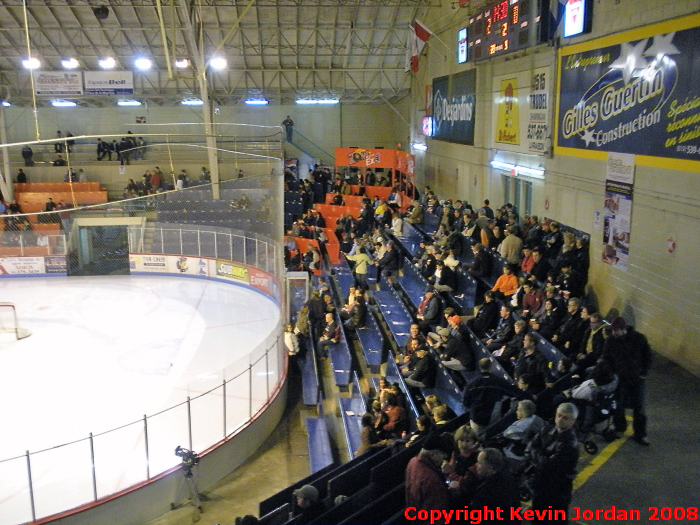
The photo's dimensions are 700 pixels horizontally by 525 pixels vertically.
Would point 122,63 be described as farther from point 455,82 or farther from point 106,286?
point 455,82

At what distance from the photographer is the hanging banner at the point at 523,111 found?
14559 mm

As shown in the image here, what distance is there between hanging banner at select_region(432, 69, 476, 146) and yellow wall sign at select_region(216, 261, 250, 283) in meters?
7.53

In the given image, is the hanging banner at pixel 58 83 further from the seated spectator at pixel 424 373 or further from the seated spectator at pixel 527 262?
the seated spectator at pixel 424 373

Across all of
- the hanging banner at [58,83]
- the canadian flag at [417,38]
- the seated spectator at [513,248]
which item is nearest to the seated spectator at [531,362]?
the seated spectator at [513,248]

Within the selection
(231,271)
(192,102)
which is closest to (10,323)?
(231,271)

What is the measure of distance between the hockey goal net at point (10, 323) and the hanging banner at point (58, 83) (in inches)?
564

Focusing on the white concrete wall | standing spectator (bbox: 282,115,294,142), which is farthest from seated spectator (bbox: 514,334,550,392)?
standing spectator (bbox: 282,115,294,142)

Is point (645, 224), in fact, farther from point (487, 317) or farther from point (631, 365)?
point (631, 365)

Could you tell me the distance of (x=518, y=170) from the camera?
Answer: 1636 cm

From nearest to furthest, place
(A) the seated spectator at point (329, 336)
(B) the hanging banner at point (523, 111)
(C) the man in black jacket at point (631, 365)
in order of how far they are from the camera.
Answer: (C) the man in black jacket at point (631, 365) < (A) the seated spectator at point (329, 336) < (B) the hanging banner at point (523, 111)

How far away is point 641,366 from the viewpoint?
6961mm

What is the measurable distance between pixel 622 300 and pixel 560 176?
3502mm

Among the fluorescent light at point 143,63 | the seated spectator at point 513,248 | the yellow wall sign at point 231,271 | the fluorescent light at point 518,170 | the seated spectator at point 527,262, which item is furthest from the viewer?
the fluorescent light at point 143,63

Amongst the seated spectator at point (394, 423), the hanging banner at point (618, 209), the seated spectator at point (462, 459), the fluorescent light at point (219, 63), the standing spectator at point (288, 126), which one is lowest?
the seated spectator at point (394, 423)
